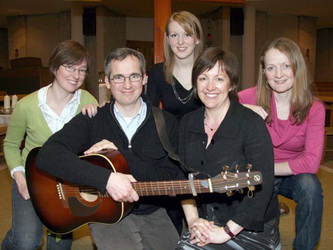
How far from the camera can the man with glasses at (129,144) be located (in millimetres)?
1965

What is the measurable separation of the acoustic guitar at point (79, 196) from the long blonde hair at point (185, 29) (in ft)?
3.22

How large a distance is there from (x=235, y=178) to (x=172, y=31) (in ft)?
4.62

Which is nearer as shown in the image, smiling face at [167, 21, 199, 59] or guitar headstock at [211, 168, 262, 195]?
guitar headstock at [211, 168, 262, 195]

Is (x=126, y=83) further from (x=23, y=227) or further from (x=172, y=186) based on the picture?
(x=23, y=227)

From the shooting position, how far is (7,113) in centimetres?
494

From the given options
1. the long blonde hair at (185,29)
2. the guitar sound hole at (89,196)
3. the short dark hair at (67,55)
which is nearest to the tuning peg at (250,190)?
the guitar sound hole at (89,196)

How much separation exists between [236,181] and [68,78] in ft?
4.05

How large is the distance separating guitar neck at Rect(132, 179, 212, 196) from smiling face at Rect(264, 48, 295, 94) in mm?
932

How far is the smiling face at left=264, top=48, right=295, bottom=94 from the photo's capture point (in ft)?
7.34

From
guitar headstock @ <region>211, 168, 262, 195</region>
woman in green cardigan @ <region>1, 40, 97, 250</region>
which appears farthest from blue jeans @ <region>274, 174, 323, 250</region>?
woman in green cardigan @ <region>1, 40, 97, 250</region>

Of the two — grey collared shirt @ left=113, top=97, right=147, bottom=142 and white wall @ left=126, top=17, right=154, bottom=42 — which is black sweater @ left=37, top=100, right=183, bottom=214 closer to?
grey collared shirt @ left=113, top=97, right=147, bottom=142

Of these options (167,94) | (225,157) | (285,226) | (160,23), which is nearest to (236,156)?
(225,157)

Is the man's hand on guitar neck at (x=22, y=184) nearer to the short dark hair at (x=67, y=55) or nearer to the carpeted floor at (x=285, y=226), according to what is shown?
the short dark hair at (x=67, y=55)

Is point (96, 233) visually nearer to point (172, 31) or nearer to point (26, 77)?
point (172, 31)
